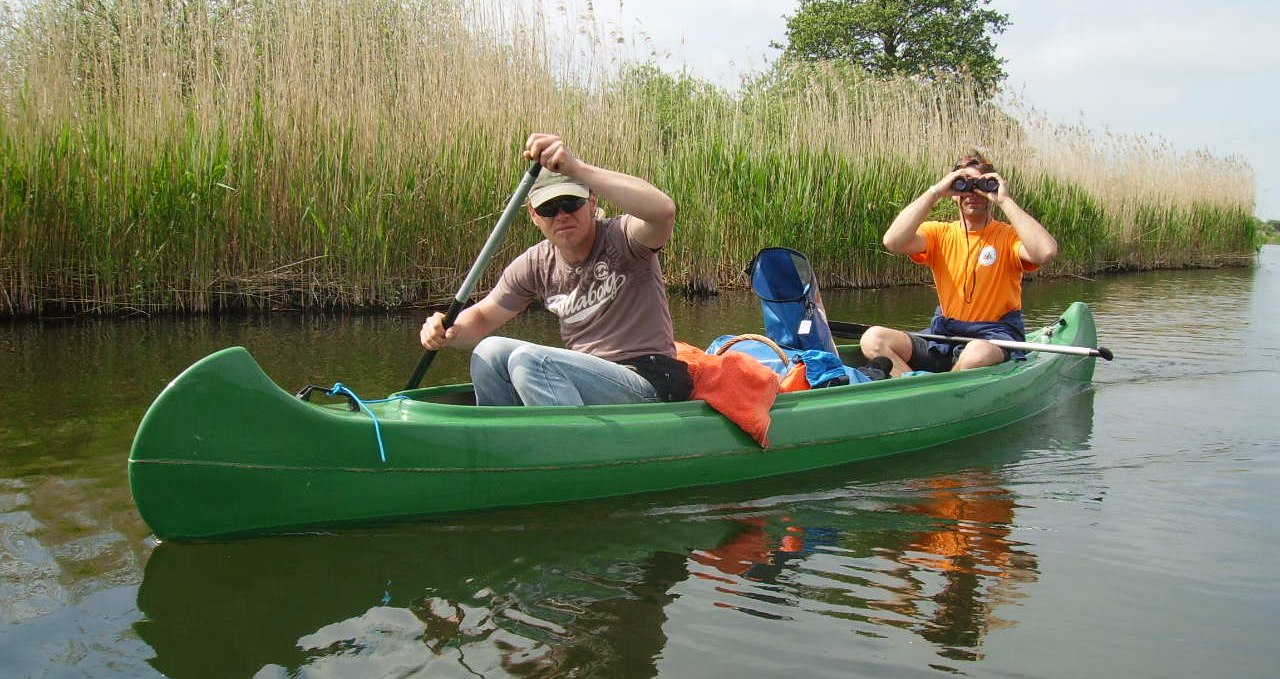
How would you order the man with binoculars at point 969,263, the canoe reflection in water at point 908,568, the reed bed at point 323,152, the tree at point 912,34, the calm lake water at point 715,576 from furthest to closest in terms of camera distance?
1. the tree at point 912,34
2. the reed bed at point 323,152
3. the man with binoculars at point 969,263
4. the canoe reflection in water at point 908,568
5. the calm lake water at point 715,576

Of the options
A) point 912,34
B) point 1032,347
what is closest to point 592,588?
point 1032,347

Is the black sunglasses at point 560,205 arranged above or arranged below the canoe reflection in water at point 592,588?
above

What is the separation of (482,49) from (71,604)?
7.29 metres

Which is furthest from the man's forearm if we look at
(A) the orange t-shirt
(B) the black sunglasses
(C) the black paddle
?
(A) the orange t-shirt

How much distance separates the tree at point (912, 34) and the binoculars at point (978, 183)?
24.4 m

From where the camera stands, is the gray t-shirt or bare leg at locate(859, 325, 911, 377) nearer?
the gray t-shirt

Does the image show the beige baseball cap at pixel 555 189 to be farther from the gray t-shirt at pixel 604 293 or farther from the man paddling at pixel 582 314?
the gray t-shirt at pixel 604 293

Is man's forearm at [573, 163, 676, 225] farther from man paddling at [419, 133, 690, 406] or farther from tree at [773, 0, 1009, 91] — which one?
tree at [773, 0, 1009, 91]

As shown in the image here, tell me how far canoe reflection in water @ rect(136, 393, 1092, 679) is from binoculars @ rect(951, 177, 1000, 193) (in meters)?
2.10

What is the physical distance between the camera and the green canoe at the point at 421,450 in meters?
3.19

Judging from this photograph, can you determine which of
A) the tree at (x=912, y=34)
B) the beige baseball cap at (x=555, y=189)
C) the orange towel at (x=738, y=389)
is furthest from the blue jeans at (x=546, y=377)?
the tree at (x=912, y=34)

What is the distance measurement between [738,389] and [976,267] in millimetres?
2236

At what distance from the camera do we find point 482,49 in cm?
928

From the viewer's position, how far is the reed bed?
25.1ft
